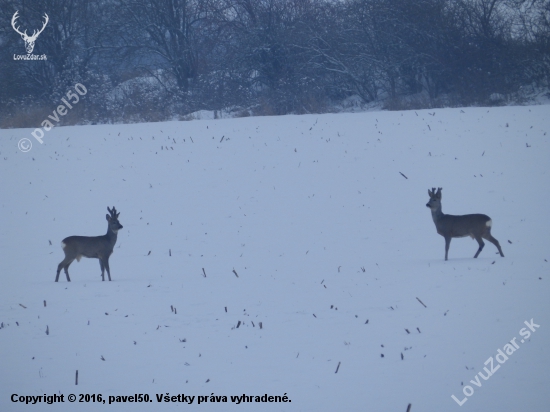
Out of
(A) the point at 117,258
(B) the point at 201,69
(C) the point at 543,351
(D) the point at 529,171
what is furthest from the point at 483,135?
(B) the point at 201,69

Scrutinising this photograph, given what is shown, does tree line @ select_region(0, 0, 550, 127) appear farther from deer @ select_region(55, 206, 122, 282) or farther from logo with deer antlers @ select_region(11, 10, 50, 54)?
deer @ select_region(55, 206, 122, 282)

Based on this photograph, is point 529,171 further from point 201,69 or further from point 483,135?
point 201,69

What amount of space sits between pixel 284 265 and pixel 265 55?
26.2 metres

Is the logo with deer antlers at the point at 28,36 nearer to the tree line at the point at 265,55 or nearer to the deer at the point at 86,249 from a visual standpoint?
the tree line at the point at 265,55

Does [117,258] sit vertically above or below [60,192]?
below

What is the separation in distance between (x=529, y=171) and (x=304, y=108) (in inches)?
581

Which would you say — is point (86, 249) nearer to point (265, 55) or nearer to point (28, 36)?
point (265, 55)

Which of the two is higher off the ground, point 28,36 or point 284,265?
point 28,36

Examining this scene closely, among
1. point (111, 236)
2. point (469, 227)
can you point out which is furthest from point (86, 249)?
point (469, 227)

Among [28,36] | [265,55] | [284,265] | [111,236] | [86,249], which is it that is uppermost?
[28,36]

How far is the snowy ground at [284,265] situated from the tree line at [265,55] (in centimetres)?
898

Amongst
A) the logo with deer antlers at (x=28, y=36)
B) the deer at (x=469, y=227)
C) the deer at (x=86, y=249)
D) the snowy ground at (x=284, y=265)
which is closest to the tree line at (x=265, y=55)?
the logo with deer antlers at (x=28, y=36)

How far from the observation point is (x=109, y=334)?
8.34 meters

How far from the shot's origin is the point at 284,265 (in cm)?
1198
